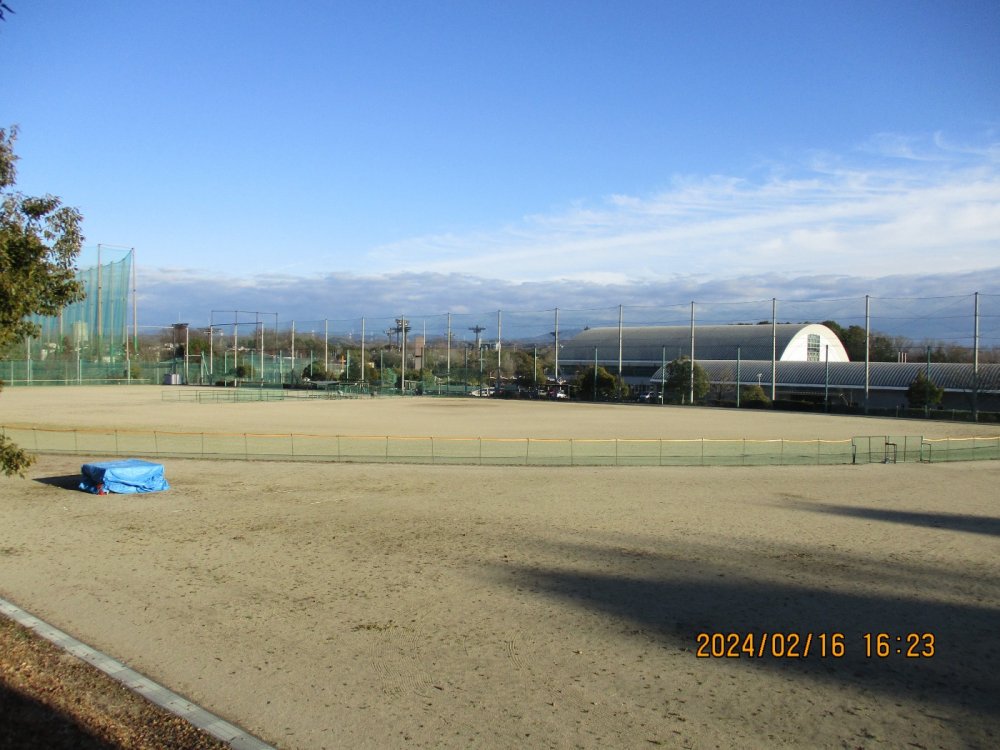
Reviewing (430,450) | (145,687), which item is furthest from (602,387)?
(145,687)

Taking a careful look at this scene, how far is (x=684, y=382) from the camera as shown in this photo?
70500mm

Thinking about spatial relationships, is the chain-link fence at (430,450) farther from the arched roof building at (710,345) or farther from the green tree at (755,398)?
the arched roof building at (710,345)

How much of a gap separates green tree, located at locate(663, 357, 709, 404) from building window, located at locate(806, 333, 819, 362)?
971 inches

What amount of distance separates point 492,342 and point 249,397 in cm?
4671

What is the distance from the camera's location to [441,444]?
26.8m

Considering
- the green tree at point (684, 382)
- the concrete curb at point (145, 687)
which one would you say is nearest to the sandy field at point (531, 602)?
the concrete curb at point (145, 687)

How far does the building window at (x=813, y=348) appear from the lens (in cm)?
8981

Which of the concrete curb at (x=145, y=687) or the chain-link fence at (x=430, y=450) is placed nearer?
the concrete curb at (x=145, y=687)

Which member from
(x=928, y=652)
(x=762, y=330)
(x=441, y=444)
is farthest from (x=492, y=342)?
(x=928, y=652)

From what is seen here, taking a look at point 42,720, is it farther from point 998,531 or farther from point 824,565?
point 998,531

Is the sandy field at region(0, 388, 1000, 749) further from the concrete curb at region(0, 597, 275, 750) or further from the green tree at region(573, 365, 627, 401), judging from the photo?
the green tree at region(573, 365, 627, 401)

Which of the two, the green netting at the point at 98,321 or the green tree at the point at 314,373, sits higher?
the green netting at the point at 98,321
